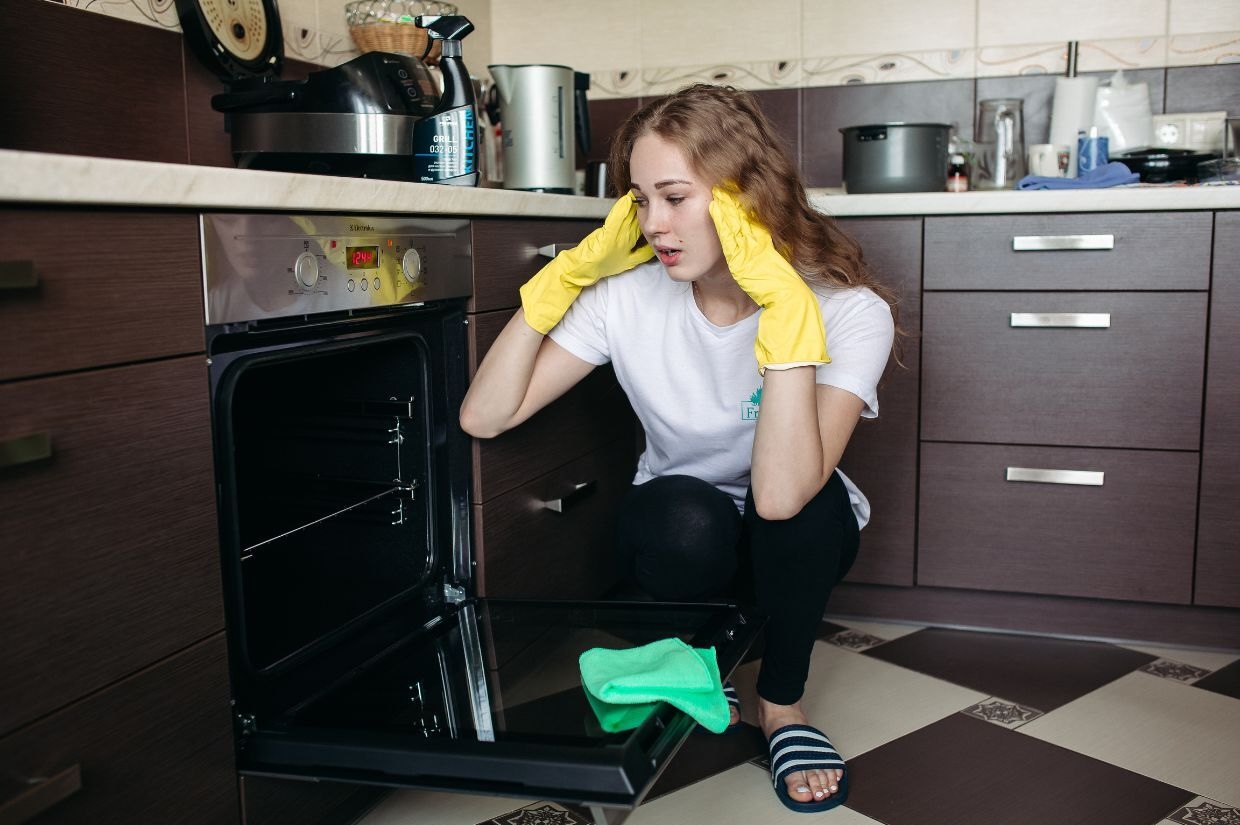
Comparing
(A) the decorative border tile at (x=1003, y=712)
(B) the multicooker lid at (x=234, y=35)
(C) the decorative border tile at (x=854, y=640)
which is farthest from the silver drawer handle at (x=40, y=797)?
(C) the decorative border tile at (x=854, y=640)

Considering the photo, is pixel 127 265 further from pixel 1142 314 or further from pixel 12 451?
pixel 1142 314

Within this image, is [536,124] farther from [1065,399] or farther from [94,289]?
[94,289]

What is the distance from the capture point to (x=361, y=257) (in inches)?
51.8

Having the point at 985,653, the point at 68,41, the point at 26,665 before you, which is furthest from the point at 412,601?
the point at 985,653

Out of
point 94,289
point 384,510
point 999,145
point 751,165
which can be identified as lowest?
point 384,510

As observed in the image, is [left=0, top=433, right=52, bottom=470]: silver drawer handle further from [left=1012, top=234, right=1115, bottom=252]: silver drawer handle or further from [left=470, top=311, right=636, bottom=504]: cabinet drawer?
[left=1012, top=234, right=1115, bottom=252]: silver drawer handle

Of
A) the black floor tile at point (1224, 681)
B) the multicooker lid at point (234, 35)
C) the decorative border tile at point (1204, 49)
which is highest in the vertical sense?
the decorative border tile at point (1204, 49)

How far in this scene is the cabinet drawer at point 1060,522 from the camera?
2.03 m

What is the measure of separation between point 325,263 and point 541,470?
64 cm

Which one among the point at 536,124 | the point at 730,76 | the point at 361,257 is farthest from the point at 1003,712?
the point at 730,76

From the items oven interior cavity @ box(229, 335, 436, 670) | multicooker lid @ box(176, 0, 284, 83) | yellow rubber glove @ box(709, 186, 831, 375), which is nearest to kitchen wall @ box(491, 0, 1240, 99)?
multicooker lid @ box(176, 0, 284, 83)

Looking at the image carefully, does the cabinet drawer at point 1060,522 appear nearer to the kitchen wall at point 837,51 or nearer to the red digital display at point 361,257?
the kitchen wall at point 837,51

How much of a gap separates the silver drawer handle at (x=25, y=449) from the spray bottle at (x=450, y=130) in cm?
85

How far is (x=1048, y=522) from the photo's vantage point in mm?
2096
